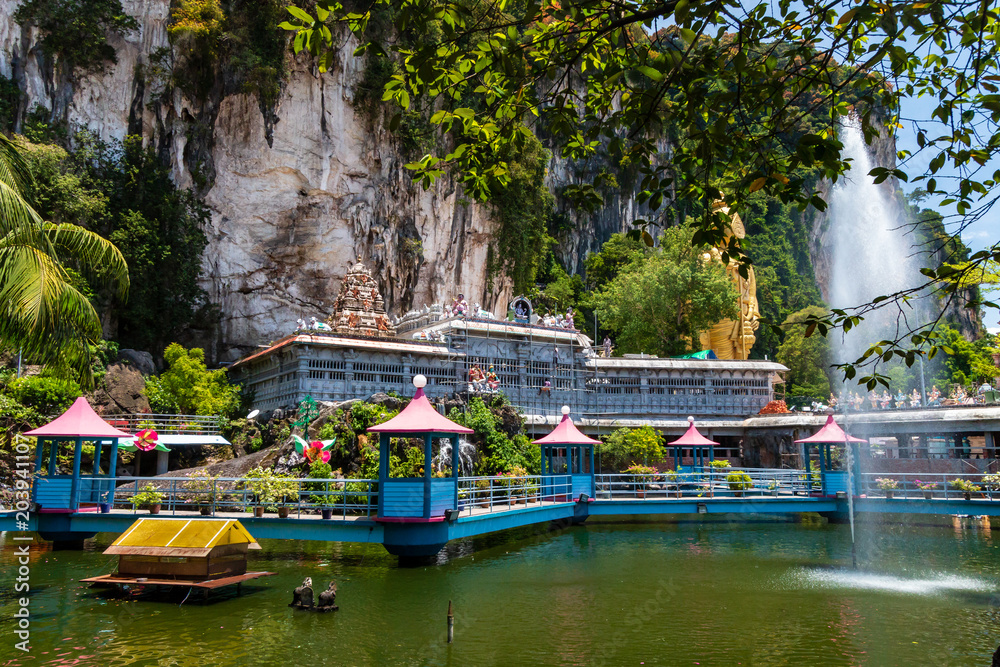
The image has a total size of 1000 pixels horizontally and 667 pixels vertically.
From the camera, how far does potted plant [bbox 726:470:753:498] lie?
23122mm

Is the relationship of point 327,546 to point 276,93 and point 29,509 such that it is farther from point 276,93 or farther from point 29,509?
point 276,93

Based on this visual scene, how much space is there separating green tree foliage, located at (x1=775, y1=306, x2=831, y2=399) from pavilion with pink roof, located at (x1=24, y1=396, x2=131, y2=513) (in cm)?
4093

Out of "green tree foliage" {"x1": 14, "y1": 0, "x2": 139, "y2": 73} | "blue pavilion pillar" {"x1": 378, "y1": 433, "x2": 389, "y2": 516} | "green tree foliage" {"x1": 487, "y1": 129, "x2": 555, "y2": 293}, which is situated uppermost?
"green tree foliage" {"x1": 14, "y1": 0, "x2": 139, "y2": 73}

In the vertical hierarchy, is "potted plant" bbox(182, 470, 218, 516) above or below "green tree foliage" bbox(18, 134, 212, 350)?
below

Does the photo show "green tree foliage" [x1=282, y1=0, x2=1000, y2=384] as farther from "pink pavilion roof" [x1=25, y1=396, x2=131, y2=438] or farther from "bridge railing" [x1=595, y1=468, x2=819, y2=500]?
"bridge railing" [x1=595, y1=468, x2=819, y2=500]

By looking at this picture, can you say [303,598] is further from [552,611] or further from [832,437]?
[832,437]

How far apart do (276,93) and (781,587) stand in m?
29.4

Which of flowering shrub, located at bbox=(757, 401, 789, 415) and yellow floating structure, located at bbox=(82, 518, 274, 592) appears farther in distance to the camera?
flowering shrub, located at bbox=(757, 401, 789, 415)

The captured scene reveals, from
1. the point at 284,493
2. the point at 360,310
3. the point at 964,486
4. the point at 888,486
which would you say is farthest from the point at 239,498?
the point at 964,486

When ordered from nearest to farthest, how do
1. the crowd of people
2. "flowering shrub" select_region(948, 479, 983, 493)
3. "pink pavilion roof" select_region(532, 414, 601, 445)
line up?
"flowering shrub" select_region(948, 479, 983, 493), "pink pavilion roof" select_region(532, 414, 601, 445), the crowd of people

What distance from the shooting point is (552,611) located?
11586mm

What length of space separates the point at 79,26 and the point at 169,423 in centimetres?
1713

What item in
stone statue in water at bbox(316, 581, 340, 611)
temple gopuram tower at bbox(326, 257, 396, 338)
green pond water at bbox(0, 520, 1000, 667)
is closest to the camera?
green pond water at bbox(0, 520, 1000, 667)

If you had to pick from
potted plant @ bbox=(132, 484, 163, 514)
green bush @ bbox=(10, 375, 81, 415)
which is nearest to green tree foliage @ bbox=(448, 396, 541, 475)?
potted plant @ bbox=(132, 484, 163, 514)
